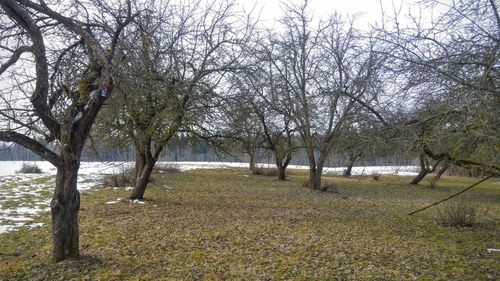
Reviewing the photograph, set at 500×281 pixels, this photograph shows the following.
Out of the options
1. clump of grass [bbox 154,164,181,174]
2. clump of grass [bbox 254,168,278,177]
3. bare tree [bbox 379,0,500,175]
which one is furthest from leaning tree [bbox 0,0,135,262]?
clump of grass [bbox 254,168,278,177]

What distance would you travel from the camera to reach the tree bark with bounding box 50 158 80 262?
4.73 meters

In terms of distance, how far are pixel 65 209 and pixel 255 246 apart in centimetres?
297

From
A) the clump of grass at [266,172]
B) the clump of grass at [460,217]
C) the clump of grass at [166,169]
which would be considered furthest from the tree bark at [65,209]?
the clump of grass at [266,172]

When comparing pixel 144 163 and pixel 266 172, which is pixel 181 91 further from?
pixel 266 172

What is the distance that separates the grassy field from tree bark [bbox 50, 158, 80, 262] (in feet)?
0.85

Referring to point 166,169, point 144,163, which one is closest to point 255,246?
point 144,163

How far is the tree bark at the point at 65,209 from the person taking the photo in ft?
15.5

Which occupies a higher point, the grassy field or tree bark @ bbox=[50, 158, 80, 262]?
tree bark @ bbox=[50, 158, 80, 262]

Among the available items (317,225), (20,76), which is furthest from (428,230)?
(20,76)

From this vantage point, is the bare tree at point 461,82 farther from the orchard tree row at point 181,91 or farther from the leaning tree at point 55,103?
the leaning tree at point 55,103

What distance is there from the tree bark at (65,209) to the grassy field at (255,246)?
0.26m

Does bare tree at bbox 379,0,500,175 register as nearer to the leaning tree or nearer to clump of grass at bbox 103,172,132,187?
the leaning tree

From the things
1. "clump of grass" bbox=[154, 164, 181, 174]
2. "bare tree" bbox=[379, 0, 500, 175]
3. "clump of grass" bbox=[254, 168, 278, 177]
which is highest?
"bare tree" bbox=[379, 0, 500, 175]

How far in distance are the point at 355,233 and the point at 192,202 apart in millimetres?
5499
